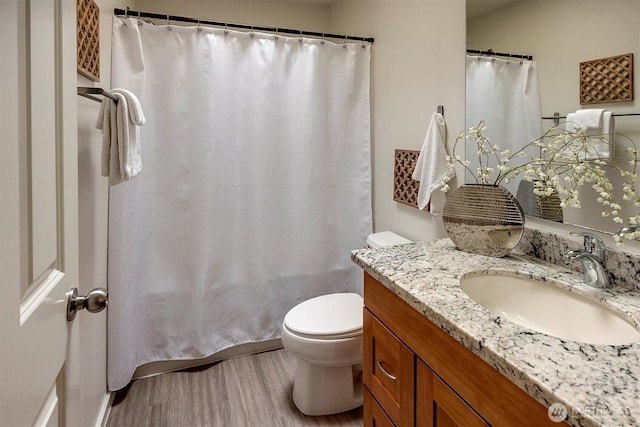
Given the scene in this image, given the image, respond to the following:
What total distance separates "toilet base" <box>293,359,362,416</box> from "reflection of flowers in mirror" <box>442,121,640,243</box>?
40.2 inches

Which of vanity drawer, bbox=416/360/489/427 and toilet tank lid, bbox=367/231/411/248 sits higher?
toilet tank lid, bbox=367/231/411/248

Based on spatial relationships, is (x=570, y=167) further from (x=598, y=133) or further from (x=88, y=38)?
(x=88, y=38)

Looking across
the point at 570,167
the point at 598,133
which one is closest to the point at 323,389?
the point at 570,167

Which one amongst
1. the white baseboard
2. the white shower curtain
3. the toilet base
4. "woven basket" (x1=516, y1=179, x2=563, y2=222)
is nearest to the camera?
"woven basket" (x1=516, y1=179, x2=563, y2=222)

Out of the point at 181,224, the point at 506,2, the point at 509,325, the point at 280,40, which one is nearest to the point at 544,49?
the point at 506,2

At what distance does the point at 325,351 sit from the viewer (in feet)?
5.78

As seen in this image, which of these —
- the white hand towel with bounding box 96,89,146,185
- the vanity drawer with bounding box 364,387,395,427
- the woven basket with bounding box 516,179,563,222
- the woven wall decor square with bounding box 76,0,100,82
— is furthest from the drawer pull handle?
the woven wall decor square with bounding box 76,0,100,82

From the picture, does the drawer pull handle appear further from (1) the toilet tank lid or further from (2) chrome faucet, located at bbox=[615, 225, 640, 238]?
(1) the toilet tank lid

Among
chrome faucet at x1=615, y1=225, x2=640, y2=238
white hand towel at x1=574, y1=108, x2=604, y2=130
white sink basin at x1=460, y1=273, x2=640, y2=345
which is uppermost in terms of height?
white hand towel at x1=574, y1=108, x2=604, y2=130

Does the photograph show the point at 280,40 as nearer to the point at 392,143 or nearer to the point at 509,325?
the point at 392,143

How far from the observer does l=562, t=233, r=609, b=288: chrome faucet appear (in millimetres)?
1071

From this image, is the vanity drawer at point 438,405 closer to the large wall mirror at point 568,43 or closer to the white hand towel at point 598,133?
the large wall mirror at point 568,43

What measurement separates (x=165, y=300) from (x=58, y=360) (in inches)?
59.7

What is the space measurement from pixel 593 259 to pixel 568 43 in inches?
27.5
